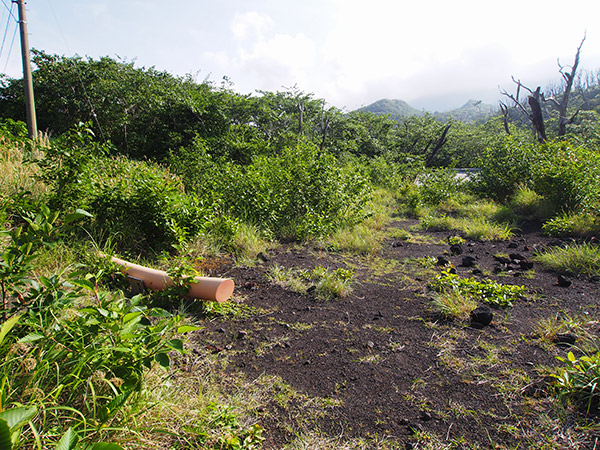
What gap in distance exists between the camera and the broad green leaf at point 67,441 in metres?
1.03

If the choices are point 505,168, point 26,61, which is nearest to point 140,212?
point 26,61

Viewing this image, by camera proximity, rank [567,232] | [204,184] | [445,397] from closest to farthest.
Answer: [445,397]
[567,232]
[204,184]

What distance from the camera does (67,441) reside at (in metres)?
1.06

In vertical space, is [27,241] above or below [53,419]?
above

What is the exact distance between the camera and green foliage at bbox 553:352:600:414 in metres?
Result: 1.92

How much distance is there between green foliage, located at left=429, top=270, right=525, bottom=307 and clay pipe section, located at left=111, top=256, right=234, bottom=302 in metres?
2.24

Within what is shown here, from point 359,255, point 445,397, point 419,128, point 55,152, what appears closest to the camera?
point 445,397

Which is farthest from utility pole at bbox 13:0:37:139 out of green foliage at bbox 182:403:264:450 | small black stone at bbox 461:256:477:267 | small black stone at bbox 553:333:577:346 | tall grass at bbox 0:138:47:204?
small black stone at bbox 553:333:577:346

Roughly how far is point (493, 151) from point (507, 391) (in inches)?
316

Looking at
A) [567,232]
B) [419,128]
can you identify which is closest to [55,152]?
[567,232]

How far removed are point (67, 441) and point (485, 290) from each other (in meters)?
3.57

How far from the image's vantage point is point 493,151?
8.58 m

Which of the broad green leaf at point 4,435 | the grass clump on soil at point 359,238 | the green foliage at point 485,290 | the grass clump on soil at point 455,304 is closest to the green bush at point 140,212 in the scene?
the grass clump on soil at point 359,238

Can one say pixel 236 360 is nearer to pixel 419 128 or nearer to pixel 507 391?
pixel 507 391
